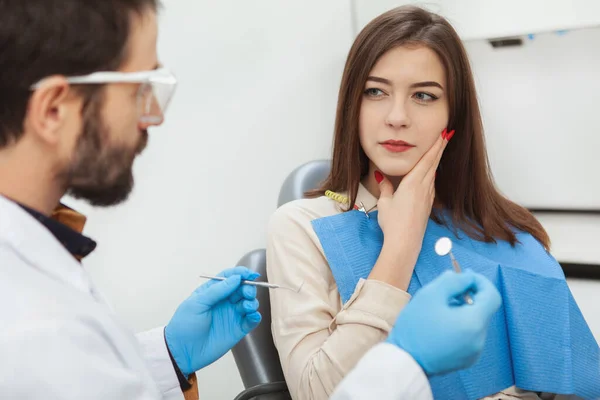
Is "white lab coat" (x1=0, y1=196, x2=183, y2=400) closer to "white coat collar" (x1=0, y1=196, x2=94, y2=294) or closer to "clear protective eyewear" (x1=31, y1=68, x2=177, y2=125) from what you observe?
"white coat collar" (x1=0, y1=196, x2=94, y2=294)

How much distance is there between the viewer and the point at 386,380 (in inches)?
33.9

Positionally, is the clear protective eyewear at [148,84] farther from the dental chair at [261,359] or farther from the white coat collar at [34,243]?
the dental chair at [261,359]

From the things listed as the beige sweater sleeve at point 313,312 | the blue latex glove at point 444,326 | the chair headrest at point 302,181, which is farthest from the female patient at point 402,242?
the blue latex glove at point 444,326

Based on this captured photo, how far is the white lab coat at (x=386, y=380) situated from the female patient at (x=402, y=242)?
323 millimetres

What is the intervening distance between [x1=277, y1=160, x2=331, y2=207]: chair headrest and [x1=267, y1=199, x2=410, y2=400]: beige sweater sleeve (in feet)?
0.68

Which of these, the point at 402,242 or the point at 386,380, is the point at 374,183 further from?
the point at 386,380

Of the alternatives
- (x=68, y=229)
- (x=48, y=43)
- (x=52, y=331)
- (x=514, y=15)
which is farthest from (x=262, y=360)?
(x=514, y=15)

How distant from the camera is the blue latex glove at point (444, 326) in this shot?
0.88 metres

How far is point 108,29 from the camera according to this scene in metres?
0.88

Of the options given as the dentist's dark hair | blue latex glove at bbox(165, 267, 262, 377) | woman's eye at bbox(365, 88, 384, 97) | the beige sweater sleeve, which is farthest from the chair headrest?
the dentist's dark hair

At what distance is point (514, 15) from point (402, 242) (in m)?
1.09

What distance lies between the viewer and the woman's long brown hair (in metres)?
1.46

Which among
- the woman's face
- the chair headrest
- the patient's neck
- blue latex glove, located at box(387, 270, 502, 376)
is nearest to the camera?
blue latex glove, located at box(387, 270, 502, 376)

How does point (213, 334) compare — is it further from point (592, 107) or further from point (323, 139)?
point (592, 107)
